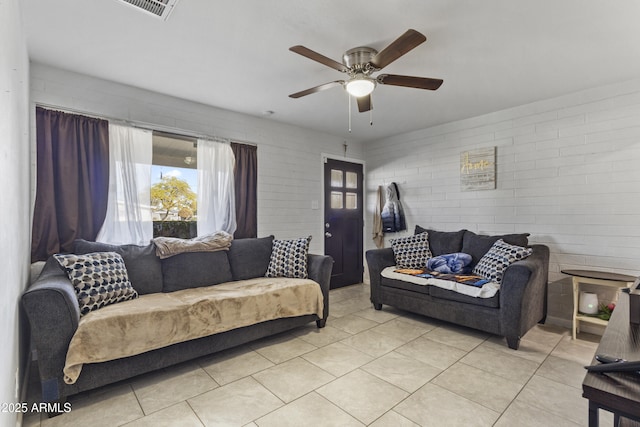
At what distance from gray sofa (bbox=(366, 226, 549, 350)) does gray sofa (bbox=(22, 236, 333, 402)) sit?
910 millimetres

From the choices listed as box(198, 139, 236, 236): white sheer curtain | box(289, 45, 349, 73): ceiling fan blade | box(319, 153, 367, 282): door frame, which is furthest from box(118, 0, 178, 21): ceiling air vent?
box(319, 153, 367, 282): door frame

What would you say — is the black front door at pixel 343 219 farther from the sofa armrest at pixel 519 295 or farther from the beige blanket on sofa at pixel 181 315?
the sofa armrest at pixel 519 295

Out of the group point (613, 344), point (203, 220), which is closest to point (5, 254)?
point (203, 220)

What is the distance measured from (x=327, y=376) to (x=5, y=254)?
6.60 feet

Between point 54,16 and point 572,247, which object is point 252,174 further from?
point 572,247

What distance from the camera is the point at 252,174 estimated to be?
13.3 feet

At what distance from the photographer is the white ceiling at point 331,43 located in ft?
6.39

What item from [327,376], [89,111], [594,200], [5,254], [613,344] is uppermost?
[89,111]

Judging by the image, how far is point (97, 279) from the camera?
235 centimetres

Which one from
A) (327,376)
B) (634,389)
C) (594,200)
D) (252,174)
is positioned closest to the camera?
(634,389)

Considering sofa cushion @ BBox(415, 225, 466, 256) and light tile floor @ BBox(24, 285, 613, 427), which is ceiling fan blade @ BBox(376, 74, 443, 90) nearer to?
sofa cushion @ BBox(415, 225, 466, 256)

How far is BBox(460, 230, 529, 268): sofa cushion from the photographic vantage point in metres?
3.37

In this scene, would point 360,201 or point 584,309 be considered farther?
point 360,201

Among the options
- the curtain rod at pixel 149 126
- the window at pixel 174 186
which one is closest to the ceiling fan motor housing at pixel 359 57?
the curtain rod at pixel 149 126
